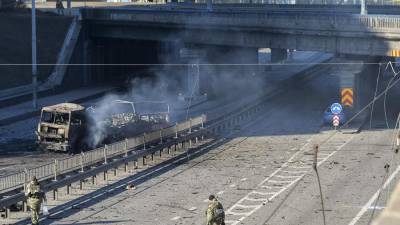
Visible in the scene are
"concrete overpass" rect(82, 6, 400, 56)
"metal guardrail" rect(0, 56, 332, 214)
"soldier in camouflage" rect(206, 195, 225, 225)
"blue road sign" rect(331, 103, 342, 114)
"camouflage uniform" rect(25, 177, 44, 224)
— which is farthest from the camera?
"concrete overpass" rect(82, 6, 400, 56)

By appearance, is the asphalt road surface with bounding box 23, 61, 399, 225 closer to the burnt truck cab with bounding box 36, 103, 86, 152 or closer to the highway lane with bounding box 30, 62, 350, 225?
the highway lane with bounding box 30, 62, 350, 225

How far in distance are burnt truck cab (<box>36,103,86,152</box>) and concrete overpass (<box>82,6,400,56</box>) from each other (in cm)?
1755

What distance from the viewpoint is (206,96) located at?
2112 inches

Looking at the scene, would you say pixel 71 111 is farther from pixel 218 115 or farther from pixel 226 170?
pixel 218 115

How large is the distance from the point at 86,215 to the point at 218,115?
822 inches

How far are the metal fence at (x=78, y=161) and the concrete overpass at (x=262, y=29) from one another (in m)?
15.4

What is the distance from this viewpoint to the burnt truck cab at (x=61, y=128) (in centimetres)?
3139

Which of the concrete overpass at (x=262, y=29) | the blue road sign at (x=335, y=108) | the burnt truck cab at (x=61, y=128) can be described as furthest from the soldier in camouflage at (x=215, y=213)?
the concrete overpass at (x=262, y=29)

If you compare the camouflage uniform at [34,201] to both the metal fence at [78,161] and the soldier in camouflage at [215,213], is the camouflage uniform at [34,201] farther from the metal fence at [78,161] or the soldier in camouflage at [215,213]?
the soldier in camouflage at [215,213]

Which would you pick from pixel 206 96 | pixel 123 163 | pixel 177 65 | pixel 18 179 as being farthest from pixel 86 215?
pixel 177 65

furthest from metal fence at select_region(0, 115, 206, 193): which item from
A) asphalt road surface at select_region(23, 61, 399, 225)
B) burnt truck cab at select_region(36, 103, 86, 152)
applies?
burnt truck cab at select_region(36, 103, 86, 152)

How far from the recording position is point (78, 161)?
23891mm

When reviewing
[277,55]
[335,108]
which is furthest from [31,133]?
[277,55]

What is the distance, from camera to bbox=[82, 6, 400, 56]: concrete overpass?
42844 mm
